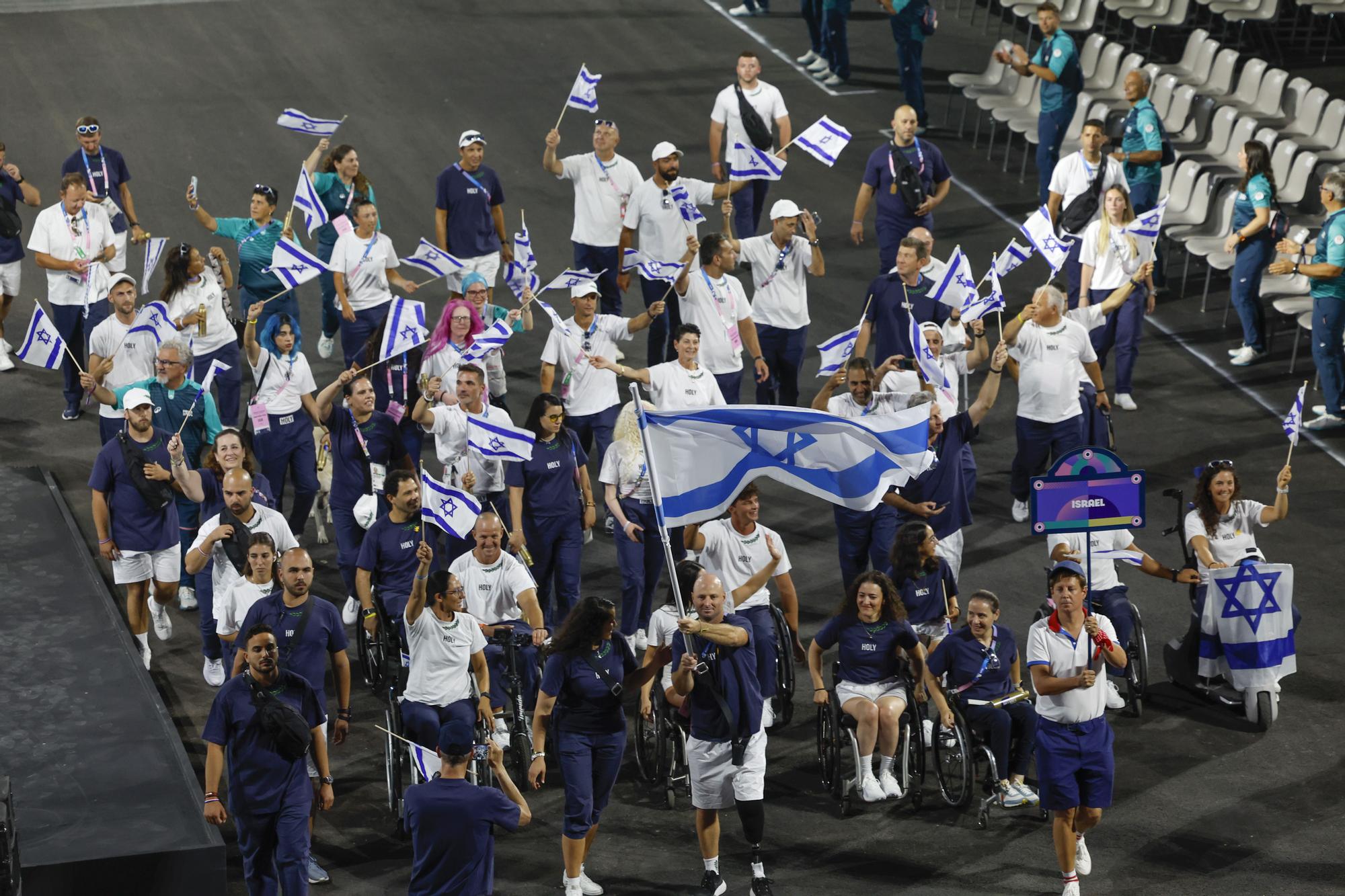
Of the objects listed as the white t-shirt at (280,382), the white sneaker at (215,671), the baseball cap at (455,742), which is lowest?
the white sneaker at (215,671)

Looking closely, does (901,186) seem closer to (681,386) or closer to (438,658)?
(681,386)

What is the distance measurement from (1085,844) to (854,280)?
350 inches

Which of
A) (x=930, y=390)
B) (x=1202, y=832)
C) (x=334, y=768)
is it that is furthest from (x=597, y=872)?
(x=930, y=390)

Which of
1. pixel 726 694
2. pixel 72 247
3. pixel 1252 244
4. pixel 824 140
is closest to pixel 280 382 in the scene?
pixel 72 247

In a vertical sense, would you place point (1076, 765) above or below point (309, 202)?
below

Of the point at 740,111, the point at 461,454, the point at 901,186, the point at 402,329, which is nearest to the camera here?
the point at 461,454

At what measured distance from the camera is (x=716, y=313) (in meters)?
15.1

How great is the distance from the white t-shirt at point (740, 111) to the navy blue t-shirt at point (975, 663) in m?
7.64

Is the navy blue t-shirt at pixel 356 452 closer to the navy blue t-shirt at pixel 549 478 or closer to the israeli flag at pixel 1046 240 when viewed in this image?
the navy blue t-shirt at pixel 549 478

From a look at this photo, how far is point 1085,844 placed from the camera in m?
11.3

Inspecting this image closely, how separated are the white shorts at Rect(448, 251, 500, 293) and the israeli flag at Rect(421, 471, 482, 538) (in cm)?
512

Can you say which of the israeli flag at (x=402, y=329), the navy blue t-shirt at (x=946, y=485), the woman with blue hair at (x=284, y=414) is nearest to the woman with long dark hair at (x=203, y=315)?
the woman with blue hair at (x=284, y=414)

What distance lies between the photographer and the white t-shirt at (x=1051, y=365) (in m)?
14.6

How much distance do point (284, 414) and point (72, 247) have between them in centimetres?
355
